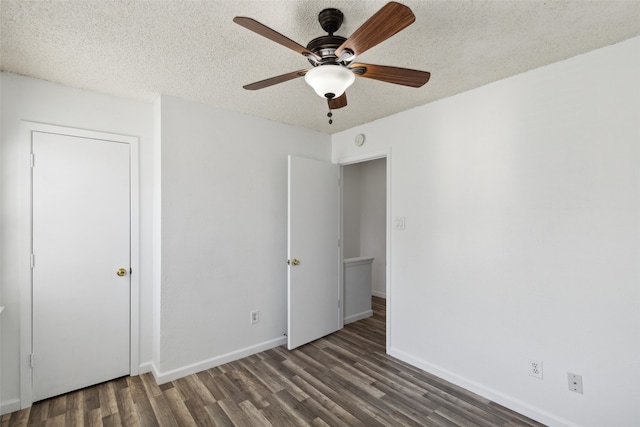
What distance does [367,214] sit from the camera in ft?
17.9

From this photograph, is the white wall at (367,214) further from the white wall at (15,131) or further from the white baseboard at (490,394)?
the white wall at (15,131)

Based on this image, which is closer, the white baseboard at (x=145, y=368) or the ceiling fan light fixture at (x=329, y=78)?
the ceiling fan light fixture at (x=329, y=78)

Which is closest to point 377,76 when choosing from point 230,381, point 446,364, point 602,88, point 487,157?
point 487,157

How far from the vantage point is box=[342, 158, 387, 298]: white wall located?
17.2ft

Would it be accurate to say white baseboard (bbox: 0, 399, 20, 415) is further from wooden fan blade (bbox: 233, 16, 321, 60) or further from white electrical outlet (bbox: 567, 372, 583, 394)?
white electrical outlet (bbox: 567, 372, 583, 394)

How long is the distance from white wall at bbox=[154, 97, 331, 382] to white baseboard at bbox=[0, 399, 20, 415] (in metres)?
0.88

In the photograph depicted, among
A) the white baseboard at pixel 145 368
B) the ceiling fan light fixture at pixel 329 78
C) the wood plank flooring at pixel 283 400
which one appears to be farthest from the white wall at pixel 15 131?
the ceiling fan light fixture at pixel 329 78

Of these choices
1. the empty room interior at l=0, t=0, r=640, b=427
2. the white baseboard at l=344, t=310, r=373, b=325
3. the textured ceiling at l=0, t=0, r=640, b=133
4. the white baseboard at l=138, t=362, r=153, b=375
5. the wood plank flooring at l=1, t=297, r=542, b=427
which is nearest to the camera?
the textured ceiling at l=0, t=0, r=640, b=133

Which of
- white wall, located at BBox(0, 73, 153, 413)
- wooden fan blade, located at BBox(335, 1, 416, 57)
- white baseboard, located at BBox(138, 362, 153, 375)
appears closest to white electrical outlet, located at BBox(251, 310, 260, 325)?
white baseboard, located at BBox(138, 362, 153, 375)

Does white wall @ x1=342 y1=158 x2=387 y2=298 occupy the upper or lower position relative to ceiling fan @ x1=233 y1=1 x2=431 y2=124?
lower

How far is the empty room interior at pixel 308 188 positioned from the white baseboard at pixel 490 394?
0.5 inches

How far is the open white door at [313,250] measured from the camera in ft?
10.4

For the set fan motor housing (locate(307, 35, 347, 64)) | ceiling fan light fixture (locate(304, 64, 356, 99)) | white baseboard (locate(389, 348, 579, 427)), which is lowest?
white baseboard (locate(389, 348, 579, 427))

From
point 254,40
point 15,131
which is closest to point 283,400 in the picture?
point 254,40
